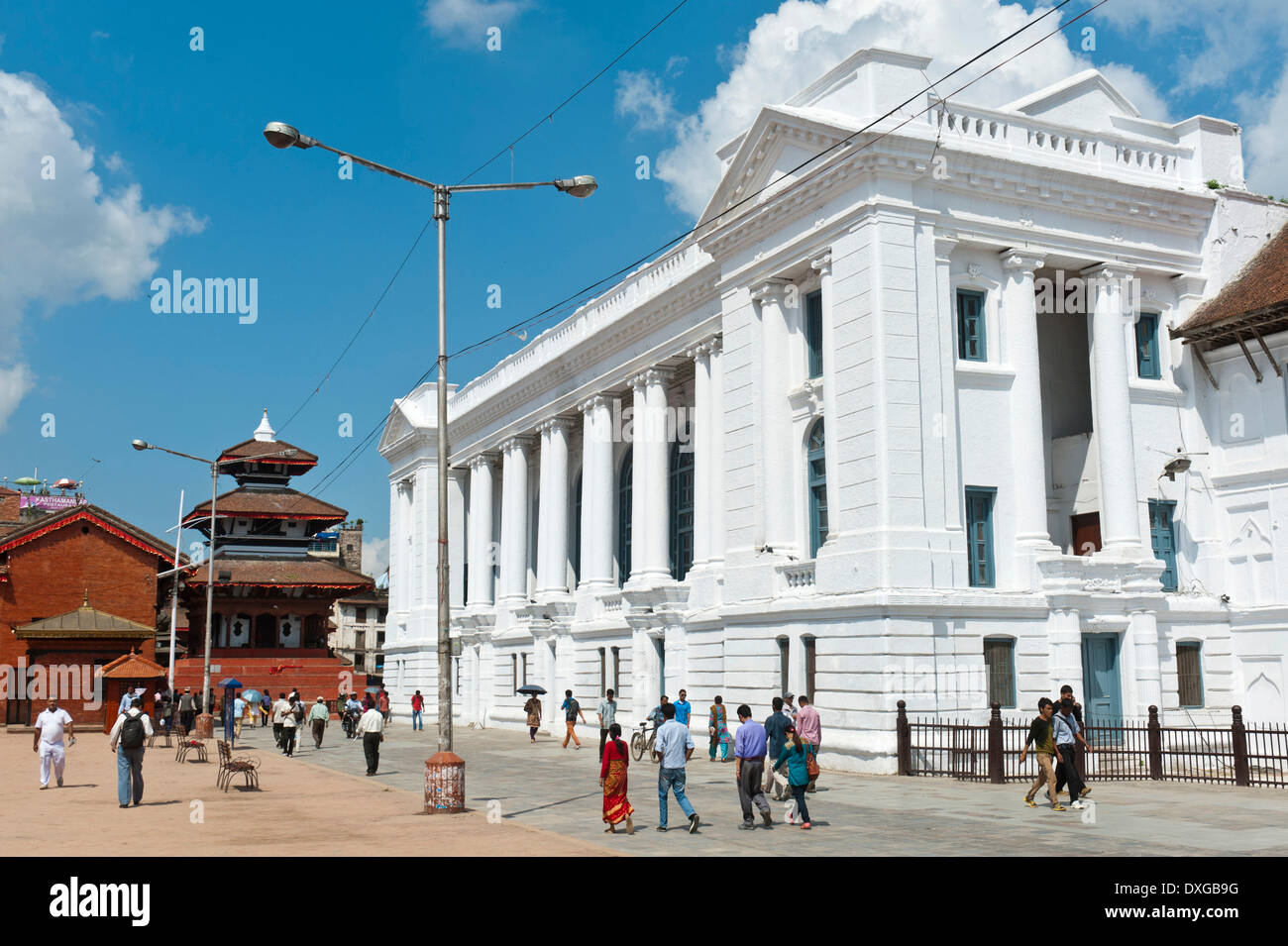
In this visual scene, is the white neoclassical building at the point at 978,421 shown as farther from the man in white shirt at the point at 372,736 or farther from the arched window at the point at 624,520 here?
the arched window at the point at 624,520

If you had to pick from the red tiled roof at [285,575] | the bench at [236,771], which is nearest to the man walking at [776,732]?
the bench at [236,771]

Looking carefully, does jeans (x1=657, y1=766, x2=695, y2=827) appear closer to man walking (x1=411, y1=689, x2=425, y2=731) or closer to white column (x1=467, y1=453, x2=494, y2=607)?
man walking (x1=411, y1=689, x2=425, y2=731)

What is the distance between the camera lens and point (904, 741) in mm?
23734

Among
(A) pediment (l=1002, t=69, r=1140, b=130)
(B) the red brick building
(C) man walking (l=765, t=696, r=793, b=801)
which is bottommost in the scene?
(C) man walking (l=765, t=696, r=793, b=801)

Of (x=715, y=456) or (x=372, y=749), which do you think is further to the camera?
(x=715, y=456)

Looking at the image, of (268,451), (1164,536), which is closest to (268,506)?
(268,451)

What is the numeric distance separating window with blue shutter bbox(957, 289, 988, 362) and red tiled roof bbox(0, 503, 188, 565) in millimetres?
45103

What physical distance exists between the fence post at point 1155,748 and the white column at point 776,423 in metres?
9.14

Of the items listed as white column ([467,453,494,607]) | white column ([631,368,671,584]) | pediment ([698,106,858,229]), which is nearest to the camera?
pediment ([698,106,858,229])

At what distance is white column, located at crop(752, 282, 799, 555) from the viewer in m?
29.2

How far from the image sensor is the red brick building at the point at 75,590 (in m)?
51.5

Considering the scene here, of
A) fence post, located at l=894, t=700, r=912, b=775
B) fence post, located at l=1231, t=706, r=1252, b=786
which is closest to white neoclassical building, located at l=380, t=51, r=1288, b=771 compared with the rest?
fence post, located at l=894, t=700, r=912, b=775

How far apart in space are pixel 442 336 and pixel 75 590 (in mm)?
44642

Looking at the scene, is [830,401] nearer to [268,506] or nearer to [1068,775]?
[1068,775]
